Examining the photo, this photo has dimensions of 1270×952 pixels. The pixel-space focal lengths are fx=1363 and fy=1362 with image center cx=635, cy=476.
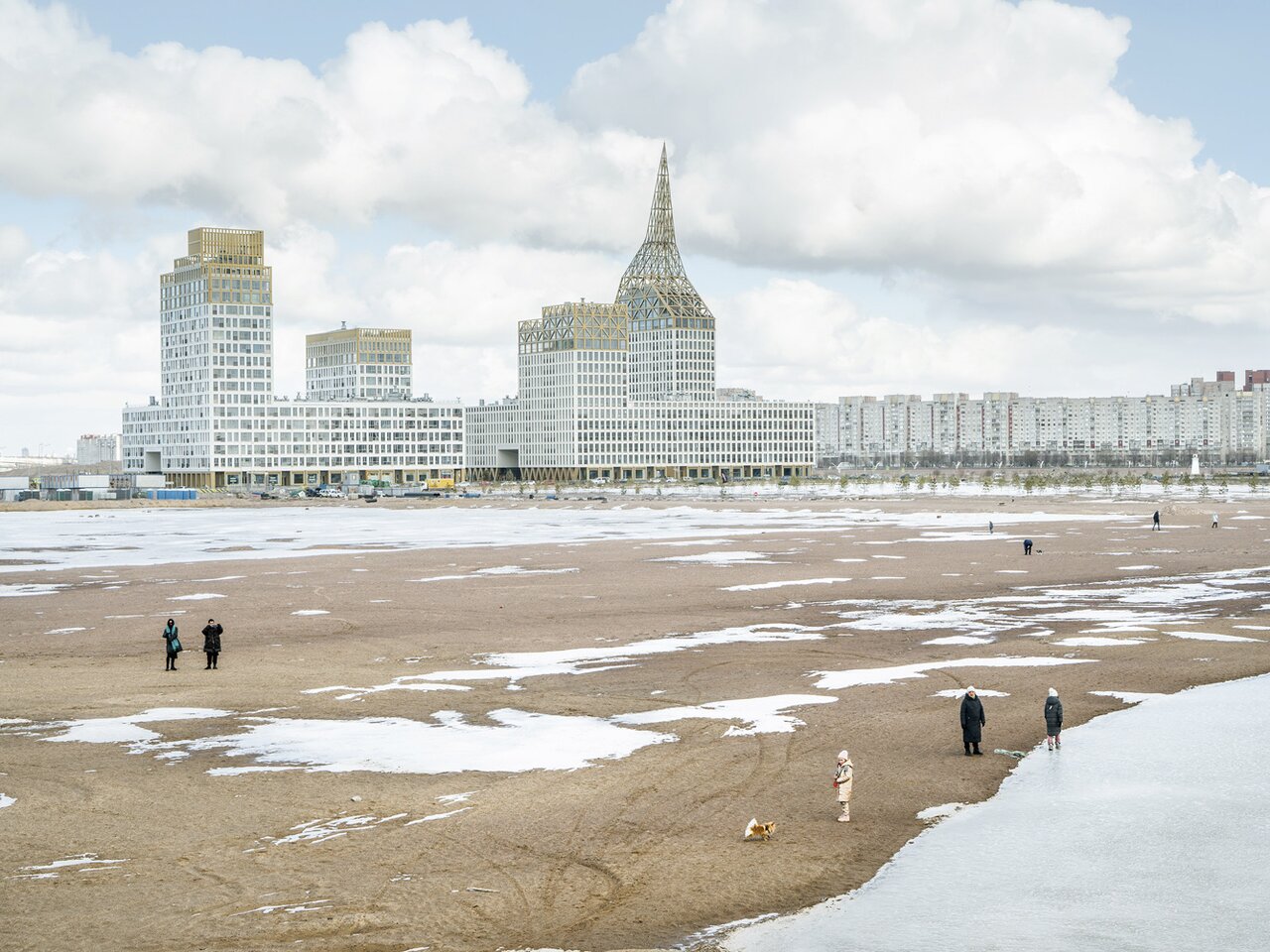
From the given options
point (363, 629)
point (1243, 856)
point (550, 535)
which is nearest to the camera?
point (1243, 856)

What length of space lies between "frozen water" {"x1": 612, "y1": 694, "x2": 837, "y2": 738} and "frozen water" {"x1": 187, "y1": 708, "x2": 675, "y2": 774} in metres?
1.45

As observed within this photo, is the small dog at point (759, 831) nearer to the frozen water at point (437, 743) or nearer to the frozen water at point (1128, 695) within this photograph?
the frozen water at point (437, 743)

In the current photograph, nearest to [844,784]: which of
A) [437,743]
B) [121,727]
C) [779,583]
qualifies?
[437,743]

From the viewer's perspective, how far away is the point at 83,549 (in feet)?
314

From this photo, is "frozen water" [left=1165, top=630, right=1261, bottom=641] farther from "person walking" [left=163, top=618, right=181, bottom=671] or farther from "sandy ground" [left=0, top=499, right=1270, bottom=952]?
"person walking" [left=163, top=618, right=181, bottom=671]

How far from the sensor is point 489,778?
28.8 meters

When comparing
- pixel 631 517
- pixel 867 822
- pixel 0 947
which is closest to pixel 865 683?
pixel 867 822

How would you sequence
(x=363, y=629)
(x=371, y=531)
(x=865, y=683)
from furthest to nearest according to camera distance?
(x=371, y=531) < (x=363, y=629) < (x=865, y=683)

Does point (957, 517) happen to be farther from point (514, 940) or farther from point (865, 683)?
point (514, 940)

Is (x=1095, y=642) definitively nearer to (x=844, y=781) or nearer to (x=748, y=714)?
(x=748, y=714)

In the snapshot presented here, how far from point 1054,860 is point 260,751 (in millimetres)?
17578

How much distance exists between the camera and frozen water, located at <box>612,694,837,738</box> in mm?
33406

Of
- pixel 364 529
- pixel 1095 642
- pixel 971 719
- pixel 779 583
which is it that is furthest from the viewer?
pixel 364 529

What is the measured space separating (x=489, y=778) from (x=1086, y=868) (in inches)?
481
